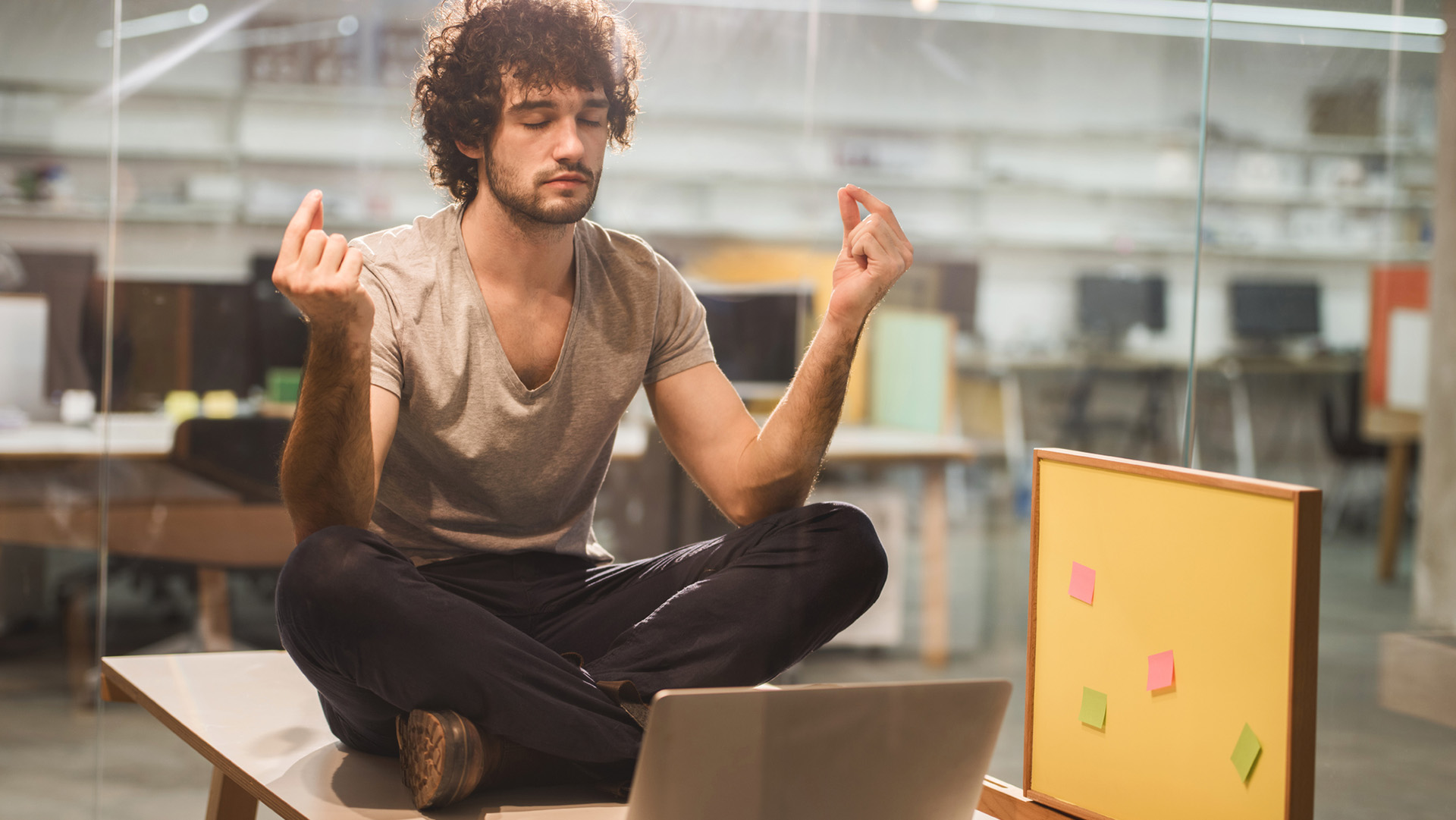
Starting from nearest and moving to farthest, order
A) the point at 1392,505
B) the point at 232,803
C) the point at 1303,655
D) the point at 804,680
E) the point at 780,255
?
the point at 1303,655
the point at 232,803
the point at 804,680
the point at 780,255
the point at 1392,505

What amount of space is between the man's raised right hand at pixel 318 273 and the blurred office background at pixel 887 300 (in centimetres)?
82

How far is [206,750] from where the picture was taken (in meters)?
1.11

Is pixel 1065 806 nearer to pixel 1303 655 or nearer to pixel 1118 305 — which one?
pixel 1303 655

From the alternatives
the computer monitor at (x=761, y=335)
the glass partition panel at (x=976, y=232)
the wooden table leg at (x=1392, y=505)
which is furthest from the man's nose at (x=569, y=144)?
the wooden table leg at (x=1392, y=505)

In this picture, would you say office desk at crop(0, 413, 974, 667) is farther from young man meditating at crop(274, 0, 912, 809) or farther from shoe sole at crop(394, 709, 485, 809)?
shoe sole at crop(394, 709, 485, 809)

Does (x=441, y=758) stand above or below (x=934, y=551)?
above

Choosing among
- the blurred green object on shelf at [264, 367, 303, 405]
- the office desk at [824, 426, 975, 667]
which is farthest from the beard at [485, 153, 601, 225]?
the office desk at [824, 426, 975, 667]

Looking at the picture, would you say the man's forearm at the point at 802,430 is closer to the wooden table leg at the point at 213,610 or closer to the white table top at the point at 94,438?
the white table top at the point at 94,438

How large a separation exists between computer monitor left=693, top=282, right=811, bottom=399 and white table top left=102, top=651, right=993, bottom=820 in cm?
165

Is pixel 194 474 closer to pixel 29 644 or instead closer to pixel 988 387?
pixel 29 644

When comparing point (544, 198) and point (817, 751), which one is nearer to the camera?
point (817, 751)

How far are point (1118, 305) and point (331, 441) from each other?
3.97 m

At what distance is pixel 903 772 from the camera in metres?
0.93

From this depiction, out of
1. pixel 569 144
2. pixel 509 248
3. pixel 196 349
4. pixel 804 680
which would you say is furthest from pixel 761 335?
pixel 569 144
